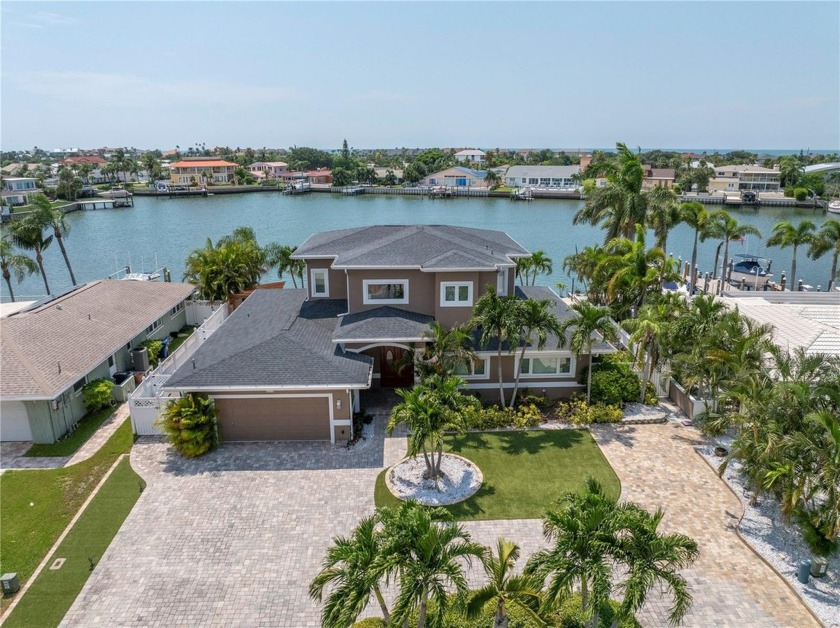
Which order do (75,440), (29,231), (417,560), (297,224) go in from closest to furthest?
(417,560) → (75,440) → (29,231) → (297,224)

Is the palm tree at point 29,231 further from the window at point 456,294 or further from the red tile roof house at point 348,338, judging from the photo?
the window at point 456,294

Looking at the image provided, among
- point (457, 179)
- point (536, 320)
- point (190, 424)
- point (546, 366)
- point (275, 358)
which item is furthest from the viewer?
point (457, 179)

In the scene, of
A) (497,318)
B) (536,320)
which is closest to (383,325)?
(497,318)

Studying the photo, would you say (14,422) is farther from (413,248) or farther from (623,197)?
(623,197)

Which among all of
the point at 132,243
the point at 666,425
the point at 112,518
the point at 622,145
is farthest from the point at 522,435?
the point at 132,243

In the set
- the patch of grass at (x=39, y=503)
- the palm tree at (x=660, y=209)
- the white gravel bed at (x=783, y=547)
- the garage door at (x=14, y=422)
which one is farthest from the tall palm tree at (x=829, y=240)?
the garage door at (x=14, y=422)

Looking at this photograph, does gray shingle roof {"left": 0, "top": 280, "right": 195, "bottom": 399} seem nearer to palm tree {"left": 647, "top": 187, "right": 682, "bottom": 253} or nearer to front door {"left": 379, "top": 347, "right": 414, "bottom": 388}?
front door {"left": 379, "top": 347, "right": 414, "bottom": 388}
